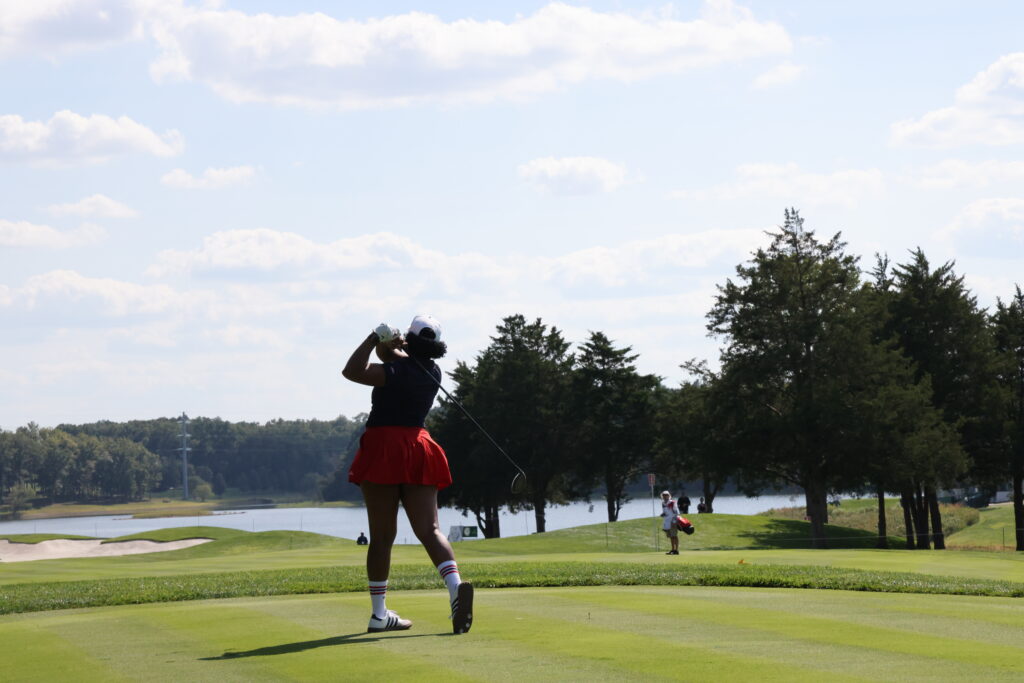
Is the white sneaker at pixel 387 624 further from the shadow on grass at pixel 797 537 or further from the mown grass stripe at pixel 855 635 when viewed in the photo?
the shadow on grass at pixel 797 537

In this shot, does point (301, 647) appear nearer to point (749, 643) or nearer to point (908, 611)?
point (749, 643)

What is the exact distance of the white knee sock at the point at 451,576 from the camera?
912cm

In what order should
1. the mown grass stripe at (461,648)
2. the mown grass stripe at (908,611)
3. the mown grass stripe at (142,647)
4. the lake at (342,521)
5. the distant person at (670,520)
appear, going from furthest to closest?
1. the lake at (342,521)
2. the distant person at (670,520)
3. the mown grass stripe at (908,611)
4. the mown grass stripe at (142,647)
5. the mown grass stripe at (461,648)

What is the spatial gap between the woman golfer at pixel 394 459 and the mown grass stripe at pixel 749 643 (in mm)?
1443

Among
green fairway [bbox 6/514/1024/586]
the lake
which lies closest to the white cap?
green fairway [bbox 6/514/1024/586]

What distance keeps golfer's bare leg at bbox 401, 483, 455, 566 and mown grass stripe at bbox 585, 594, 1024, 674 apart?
2.05m

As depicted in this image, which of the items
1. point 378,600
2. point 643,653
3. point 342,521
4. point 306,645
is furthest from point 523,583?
point 342,521

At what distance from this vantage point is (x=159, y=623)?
10438 mm

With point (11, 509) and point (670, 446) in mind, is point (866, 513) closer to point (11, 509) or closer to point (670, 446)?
point (670, 446)

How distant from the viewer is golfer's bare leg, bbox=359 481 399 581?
933cm

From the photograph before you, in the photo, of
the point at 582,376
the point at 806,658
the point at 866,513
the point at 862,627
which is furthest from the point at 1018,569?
the point at 866,513

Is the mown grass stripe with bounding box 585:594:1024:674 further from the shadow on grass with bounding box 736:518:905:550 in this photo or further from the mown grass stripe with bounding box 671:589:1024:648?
the shadow on grass with bounding box 736:518:905:550

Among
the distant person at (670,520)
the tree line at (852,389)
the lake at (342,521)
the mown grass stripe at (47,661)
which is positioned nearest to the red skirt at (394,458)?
the mown grass stripe at (47,661)

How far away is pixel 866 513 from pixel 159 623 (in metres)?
83.7
